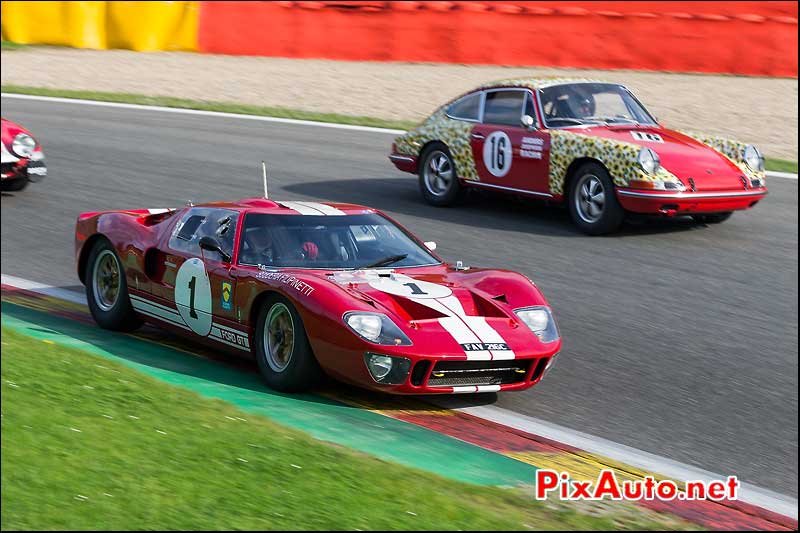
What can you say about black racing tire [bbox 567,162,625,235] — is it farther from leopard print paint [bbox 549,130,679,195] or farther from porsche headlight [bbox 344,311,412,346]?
porsche headlight [bbox 344,311,412,346]

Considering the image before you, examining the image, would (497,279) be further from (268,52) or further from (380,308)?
(268,52)

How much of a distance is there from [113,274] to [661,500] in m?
4.50

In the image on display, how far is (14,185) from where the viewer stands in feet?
41.7

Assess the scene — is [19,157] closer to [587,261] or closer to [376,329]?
[587,261]

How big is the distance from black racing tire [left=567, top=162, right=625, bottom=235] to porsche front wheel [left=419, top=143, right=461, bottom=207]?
149cm

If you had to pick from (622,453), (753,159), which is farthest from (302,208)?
(753,159)

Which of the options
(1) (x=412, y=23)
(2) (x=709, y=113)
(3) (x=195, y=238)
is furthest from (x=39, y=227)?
(1) (x=412, y=23)

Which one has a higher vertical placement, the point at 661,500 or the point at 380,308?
the point at 380,308

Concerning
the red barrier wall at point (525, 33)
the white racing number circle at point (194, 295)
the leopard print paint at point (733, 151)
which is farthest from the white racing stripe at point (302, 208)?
the red barrier wall at point (525, 33)

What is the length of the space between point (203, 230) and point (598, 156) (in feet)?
15.2

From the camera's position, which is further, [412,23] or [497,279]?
[412,23]

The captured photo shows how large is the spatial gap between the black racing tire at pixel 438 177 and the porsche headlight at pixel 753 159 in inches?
112

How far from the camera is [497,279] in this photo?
704 cm

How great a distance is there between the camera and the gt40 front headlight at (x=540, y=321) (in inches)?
261
